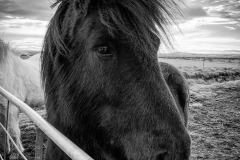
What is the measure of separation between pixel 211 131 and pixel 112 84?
5432 millimetres

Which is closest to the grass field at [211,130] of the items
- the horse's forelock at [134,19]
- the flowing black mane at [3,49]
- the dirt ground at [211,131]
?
the dirt ground at [211,131]

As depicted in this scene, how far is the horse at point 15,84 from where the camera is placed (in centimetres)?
373

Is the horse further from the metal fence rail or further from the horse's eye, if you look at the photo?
the horse's eye

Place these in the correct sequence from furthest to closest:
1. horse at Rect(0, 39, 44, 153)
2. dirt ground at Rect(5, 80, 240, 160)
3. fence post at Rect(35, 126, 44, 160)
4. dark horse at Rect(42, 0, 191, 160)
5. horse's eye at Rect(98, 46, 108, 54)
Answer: dirt ground at Rect(5, 80, 240, 160)
horse at Rect(0, 39, 44, 153)
fence post at Rect(35, 126, 44, 160)
horse's eye at Rect(98, 46, 108, 54)
dark horse at Rect(42, 0, 191, 160)

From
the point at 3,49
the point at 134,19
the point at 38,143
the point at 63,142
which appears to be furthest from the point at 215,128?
the point at 3,49

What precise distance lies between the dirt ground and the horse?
0.56 meters

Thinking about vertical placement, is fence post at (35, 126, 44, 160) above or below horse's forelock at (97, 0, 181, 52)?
below

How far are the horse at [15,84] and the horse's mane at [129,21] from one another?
112 inches

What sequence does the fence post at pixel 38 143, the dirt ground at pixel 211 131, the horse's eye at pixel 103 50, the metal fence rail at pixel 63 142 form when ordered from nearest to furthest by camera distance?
the metal fence rail at pixel 63 142 → the horse's eye at pixel 103 50 → the fence post at pixel 38 143 → the dirt ground at pixel 211 131

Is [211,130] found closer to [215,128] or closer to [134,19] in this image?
[215,128]

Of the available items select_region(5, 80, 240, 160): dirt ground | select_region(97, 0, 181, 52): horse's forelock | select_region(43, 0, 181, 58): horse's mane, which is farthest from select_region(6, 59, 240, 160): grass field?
select_region(97, 0, 181, 52): horse's forelock

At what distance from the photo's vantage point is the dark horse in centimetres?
113

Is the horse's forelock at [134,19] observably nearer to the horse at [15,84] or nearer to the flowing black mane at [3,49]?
the horse at [15,84]

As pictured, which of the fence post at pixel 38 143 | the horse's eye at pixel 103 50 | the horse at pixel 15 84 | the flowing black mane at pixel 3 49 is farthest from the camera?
the flowing black mane at pixel 3 49
